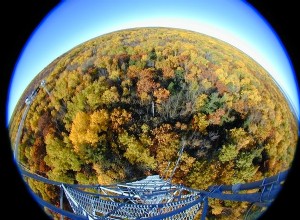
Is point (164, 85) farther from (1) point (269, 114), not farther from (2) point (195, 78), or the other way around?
(1) point (269, 114)

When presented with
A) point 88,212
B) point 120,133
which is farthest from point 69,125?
point 88,212

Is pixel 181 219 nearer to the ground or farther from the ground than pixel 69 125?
nearer to the ground

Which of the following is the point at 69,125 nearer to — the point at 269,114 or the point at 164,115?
the point at 164,115

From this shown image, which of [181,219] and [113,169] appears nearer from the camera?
[181,219]

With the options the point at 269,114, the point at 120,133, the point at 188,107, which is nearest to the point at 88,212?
the point at 120,133

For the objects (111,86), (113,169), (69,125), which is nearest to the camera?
(113,169)

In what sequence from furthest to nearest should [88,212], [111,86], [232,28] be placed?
Answer: [111,86], [232,28], [88,212]

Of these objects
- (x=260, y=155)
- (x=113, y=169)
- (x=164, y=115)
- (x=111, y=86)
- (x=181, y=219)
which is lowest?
(x=181, y=219)
